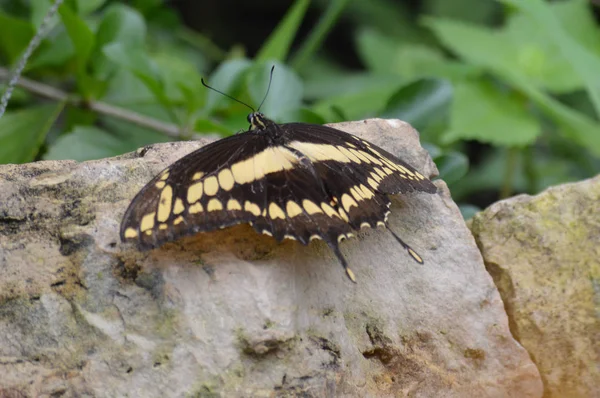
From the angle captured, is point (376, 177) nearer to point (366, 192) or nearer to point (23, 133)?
point (366, 192)

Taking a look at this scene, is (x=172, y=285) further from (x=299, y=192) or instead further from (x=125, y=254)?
(x=299, y=192)

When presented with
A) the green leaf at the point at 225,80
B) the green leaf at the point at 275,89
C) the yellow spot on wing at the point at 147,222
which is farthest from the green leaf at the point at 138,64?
the yellow spot on wing at the point at 147,222

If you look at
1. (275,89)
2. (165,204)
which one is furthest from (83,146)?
(165,204)

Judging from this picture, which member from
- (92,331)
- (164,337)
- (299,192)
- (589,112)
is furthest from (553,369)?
(589,112)

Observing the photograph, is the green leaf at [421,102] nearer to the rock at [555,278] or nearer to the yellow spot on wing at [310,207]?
the rock at [555,278]

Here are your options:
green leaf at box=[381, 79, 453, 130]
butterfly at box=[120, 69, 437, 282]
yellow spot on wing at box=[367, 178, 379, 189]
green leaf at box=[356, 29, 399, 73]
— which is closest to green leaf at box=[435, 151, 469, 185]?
green leaf at box=[381, 79, 453, 130]

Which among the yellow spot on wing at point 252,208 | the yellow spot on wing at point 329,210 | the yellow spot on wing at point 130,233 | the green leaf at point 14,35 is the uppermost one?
the yellow spot on wing at point 329,210
